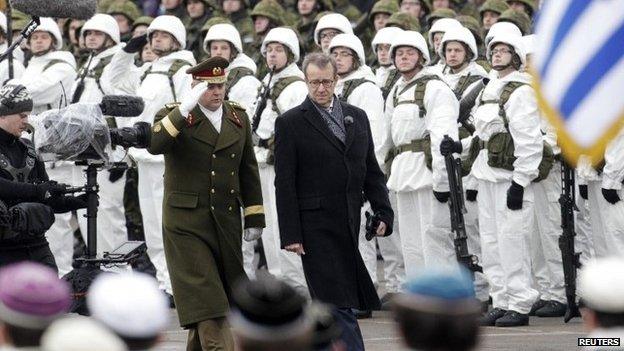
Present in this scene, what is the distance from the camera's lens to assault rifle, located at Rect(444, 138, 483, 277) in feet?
48.8

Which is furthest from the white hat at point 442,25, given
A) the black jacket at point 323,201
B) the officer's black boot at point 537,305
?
the black jacket at point 323,201

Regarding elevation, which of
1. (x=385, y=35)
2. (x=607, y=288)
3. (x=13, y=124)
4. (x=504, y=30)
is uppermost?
(x=385, y=35)

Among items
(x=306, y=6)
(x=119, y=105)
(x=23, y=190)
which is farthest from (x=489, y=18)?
(x=23, y=190)

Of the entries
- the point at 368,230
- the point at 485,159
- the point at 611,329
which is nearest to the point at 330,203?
the point at 368,230

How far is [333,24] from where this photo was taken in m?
17.9

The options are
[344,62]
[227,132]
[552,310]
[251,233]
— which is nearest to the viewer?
[227,132]

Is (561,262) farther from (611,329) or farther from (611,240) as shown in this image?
(611,329)

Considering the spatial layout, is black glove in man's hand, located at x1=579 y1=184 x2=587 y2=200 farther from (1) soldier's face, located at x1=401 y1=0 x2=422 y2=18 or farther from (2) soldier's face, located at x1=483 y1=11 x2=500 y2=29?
(1) soldier's face, located at x1=401 y1=0 x2=422 y2=18

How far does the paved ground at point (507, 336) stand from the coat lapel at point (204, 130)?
216cm

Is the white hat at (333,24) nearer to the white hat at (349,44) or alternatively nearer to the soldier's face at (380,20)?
the soldier's face at (380,20)

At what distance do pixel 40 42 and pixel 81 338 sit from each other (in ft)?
43.2

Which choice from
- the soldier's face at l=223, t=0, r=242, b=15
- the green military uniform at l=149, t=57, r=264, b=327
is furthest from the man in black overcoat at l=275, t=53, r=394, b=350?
the soldier's face at l=223, t=0, r=242, b=15

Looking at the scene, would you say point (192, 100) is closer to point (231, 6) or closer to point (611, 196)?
point (611, 196)

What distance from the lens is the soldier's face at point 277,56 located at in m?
16.7
